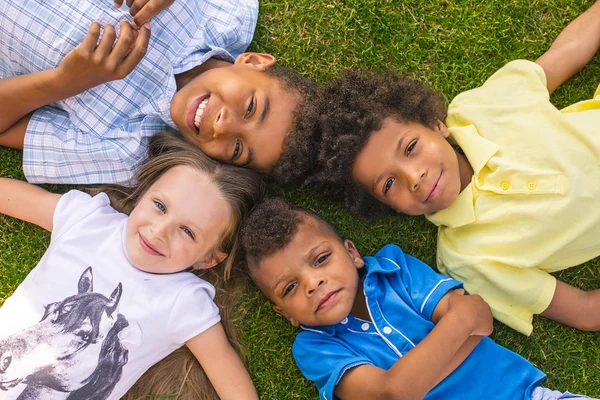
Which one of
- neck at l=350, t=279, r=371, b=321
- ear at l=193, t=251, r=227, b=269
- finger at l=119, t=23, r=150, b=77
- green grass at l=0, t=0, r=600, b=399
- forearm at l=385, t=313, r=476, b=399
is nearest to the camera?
forearm at l=385, t=313, r=476, b=399

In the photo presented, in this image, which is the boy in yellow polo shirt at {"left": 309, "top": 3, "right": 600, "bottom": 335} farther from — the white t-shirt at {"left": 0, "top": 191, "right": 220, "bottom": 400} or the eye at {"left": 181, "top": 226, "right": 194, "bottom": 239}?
the white t-shirt at {"left": 0, "top": 191, "right": 220, "bottom": 400}

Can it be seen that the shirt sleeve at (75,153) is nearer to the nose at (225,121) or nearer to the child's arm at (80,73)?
the child's arm at (80,73)

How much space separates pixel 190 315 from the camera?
2.42 meters

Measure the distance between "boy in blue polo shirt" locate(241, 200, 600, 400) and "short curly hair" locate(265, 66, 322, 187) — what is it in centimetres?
16

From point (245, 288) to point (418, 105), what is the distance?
1.25 metres

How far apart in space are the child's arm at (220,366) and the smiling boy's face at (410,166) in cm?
102

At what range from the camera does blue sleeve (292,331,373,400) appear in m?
2.22

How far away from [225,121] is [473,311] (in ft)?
4.40

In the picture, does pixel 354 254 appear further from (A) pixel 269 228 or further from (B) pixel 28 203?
(B) pixel 28 203

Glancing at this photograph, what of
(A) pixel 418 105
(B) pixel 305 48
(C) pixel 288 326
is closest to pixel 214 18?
(B) pixel 305 48

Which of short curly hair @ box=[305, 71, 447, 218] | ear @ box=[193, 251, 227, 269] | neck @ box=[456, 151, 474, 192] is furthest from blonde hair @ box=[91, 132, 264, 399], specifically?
neck @ box=[456, 151, 474, 192]

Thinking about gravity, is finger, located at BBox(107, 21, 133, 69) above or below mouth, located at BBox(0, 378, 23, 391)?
above

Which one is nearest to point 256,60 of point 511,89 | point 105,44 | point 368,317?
point 105,44

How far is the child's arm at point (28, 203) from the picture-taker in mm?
2533
